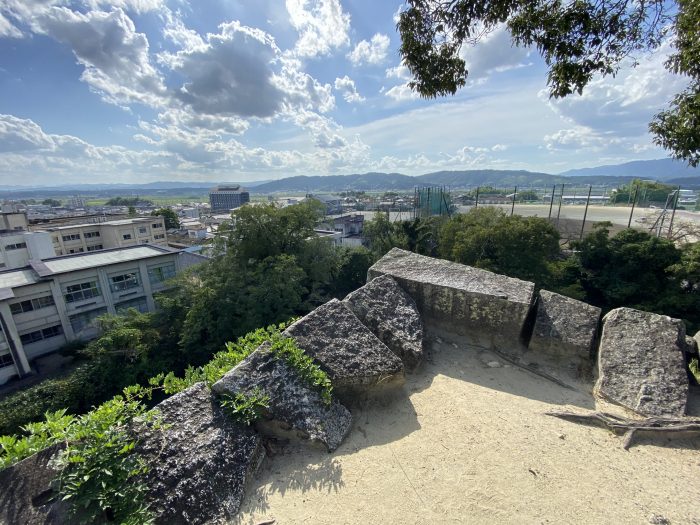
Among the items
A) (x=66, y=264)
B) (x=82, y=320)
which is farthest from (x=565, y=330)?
(x=66, y=264)

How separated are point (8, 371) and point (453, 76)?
22.9 metres

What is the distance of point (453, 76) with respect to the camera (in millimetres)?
5367

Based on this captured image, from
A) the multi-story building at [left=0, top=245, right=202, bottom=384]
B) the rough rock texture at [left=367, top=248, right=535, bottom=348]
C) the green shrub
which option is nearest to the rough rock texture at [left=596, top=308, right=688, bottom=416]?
the rough rock texture at [left=367, top=248, right=535, bottom=348]

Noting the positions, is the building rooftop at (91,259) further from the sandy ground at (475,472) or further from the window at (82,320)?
the sandy ground at (475,472)

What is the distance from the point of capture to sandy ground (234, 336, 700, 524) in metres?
2.33

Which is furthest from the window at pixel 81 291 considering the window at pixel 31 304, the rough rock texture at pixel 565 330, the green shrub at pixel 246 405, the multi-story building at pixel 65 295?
the rough rock texture at pixel 565 330

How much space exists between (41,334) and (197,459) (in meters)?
22.0

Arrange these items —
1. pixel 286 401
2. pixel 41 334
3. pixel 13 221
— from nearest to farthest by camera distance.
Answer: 1. pixel 286 401
2. pixel 41 334
3. pixel 13 221

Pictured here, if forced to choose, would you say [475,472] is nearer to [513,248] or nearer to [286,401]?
[286,401]

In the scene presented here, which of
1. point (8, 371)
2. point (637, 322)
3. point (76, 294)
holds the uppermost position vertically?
point (637, 322)

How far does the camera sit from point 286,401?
9.81ft

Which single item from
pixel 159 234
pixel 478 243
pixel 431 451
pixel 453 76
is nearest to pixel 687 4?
pixel 453 76

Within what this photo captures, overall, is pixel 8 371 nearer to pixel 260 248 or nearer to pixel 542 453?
pixel 260 248

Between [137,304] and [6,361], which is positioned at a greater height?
[137,304]
